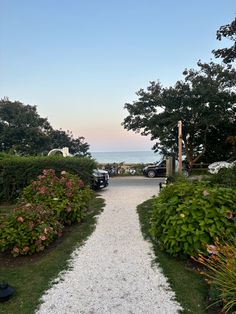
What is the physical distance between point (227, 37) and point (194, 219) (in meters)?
12.1

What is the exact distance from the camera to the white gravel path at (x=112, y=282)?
3.28m

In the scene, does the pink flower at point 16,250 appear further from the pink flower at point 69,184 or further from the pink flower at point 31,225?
the pink flower at point 69,184

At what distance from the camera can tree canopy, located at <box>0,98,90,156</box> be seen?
2980cm

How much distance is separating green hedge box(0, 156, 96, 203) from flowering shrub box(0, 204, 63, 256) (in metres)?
5.56

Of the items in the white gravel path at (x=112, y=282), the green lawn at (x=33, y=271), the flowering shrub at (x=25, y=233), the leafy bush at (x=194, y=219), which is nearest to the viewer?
the white gravel path at (x=112, y=282)

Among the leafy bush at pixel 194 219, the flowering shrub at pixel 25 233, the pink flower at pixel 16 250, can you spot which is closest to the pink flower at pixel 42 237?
the flowering shrub at pixel 25 233

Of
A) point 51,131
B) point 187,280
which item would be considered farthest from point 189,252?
point 51,131

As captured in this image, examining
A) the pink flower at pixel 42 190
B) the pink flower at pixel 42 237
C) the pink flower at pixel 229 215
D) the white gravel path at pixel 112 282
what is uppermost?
the pink flower at pixel 42 190

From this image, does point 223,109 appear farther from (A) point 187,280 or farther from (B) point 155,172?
(A) point 187,280

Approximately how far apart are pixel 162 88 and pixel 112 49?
983 cm

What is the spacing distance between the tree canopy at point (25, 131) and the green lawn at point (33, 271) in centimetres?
2387

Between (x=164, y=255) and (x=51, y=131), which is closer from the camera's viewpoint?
(x=164, y=255)

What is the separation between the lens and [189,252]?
443 cm

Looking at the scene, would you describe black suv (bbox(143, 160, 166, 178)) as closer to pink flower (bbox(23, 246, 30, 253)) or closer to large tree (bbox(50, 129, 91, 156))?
large tree (bbox(50, 129, 91, 156))
